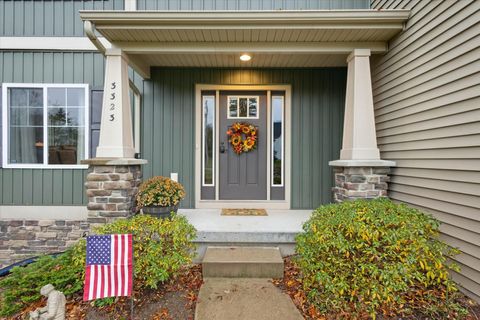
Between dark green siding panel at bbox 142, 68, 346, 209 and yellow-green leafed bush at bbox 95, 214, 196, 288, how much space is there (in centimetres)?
183

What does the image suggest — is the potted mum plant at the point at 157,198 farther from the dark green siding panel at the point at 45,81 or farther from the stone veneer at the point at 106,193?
the dark green siding panel at the point at 45,81

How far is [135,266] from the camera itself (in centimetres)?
236

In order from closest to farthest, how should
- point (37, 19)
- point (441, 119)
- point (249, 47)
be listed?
point (441, 119), point (249, 47), point (37, 19)

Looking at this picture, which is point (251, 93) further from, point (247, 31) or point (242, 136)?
point (247, 31)

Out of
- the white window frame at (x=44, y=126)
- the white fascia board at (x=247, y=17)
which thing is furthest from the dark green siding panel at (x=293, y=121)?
the white fascia board at (x=247, y=17)

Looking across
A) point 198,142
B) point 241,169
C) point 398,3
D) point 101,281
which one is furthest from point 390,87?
point 101,281

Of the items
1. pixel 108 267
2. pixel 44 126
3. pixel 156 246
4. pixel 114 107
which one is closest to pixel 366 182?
pixel 156 246

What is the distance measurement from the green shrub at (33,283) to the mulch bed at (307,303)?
1.92m

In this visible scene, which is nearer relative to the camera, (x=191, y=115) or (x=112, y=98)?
(x=112, y=98)

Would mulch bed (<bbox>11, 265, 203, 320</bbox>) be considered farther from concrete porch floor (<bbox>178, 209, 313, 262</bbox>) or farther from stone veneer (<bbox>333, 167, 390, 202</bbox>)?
stone veneer (<bbox>333, 167, 390, 202</bbox>)

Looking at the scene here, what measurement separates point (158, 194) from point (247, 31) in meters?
2.25

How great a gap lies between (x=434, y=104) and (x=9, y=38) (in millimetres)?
6035

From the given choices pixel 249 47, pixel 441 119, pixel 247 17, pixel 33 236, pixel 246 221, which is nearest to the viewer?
pixel 441 119

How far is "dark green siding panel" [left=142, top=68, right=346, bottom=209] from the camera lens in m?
4.43
